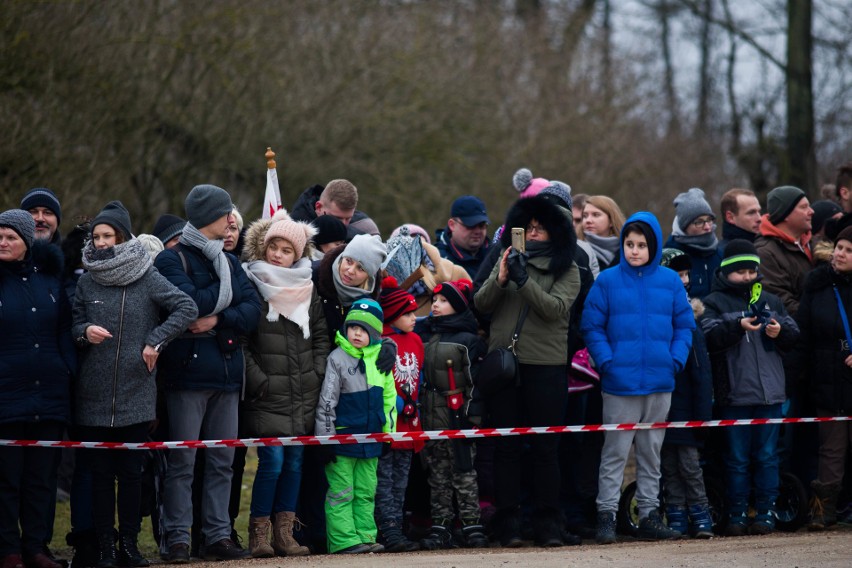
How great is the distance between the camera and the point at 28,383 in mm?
7438

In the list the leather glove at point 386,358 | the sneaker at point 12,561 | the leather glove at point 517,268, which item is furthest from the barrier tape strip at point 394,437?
the leather glove at point 517,268

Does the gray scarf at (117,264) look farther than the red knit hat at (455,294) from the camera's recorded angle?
No

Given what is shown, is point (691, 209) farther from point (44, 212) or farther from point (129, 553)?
point (129, 553)

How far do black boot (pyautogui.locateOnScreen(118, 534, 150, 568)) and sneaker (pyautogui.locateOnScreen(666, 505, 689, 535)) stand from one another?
352cm

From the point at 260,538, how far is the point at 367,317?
151cm

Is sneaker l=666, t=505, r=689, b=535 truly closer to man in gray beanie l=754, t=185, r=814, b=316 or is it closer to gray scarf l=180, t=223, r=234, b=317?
man in gray beanie l=754, t=185, r=814, b=316

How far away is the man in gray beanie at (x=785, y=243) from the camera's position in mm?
9938

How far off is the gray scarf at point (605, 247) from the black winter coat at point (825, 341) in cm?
142

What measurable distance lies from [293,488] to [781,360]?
11.8ft

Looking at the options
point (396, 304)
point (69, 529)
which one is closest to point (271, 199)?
point (396, 304)

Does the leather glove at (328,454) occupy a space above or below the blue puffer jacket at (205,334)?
below

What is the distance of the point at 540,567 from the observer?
729 cm

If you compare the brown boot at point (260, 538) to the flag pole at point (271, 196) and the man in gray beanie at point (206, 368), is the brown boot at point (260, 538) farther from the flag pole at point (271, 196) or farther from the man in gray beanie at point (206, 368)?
the flag pole at point (271, 196)

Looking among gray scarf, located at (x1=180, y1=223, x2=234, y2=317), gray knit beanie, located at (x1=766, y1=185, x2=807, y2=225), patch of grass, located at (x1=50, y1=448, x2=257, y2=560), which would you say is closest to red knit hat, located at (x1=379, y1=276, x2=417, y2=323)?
gray scarf, located at (x1=180, y1=223, x2=234, y2=317)
